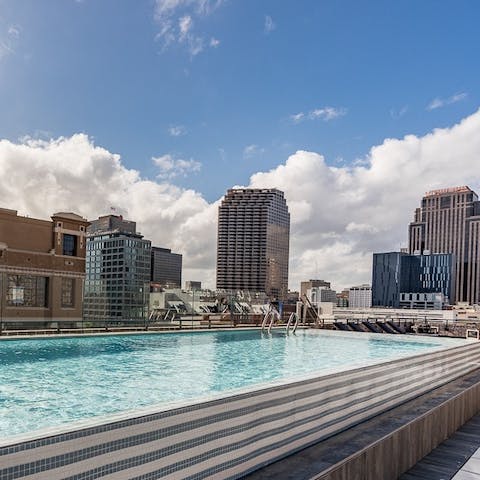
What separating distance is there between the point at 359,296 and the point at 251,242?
3576 centimetres

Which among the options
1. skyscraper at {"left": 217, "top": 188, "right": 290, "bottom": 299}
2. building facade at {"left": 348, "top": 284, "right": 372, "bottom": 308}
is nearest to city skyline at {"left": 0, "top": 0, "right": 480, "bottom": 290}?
skyscraper at {"left": 217, "top": 188, "right": 290, "bottom": 299}

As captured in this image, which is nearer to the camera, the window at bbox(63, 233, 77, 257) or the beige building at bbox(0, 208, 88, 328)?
the beige building at bbox(0, 208, 88, 328)

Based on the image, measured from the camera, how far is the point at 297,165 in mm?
16703

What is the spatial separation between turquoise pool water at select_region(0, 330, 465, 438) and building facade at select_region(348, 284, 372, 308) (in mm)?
108743

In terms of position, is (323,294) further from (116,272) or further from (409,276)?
(116,272)

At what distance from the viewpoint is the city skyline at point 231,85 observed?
1146 centimetres

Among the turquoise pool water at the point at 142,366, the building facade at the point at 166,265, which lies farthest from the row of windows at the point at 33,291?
the building facade at the point at 166,265

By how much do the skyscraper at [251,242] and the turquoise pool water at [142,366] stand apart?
96093 mm

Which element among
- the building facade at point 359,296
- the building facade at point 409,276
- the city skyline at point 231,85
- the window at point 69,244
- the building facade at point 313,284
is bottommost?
the building facade at point 359,296

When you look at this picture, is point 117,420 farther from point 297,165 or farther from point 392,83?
point 297,165

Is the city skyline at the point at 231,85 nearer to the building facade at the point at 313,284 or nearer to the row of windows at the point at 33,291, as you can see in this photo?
the row of windows at the point at 33,291

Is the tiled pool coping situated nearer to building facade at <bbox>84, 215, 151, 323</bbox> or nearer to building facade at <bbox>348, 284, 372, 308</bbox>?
building facade at <bbox>84, 215, 151, 323</bbox>

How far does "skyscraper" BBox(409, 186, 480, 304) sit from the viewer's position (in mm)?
102688

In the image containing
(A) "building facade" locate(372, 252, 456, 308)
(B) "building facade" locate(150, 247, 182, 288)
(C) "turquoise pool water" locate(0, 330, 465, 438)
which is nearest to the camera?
(C) "turquoise pool water" locate(0, 330, 465, 438)
